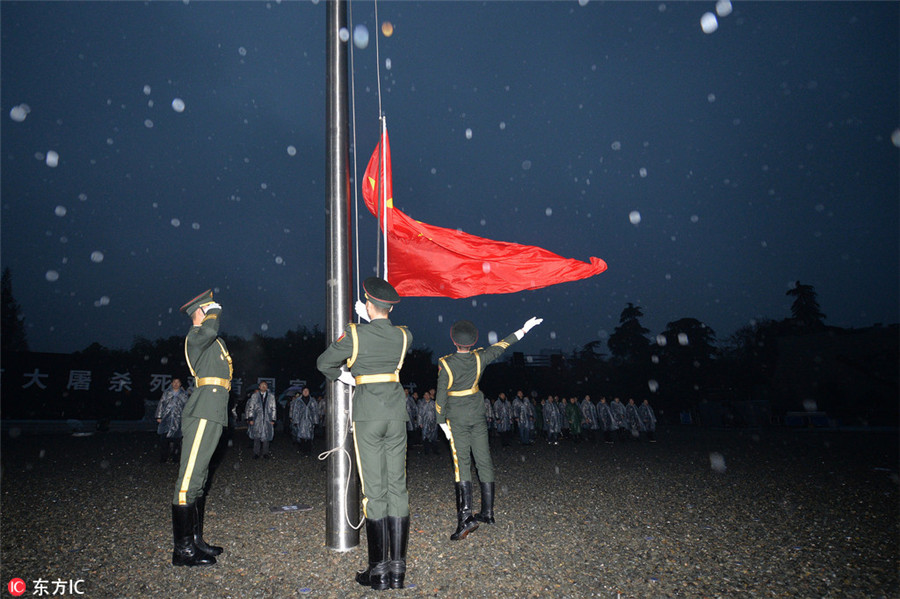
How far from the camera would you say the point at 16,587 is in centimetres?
377

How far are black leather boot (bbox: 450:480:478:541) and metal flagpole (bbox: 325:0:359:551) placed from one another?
3.54 ft

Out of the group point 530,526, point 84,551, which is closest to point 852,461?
point 530,526

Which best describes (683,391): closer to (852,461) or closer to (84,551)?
(852,461)

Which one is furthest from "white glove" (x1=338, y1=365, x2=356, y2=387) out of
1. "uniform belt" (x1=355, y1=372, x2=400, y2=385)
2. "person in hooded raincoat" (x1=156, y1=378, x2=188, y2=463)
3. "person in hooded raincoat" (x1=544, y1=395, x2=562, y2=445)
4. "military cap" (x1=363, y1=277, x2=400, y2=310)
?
"person in hooded raincoat" (x1=544, y1=395, x2=562, y2=445)

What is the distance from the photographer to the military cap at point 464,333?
6.20 metres

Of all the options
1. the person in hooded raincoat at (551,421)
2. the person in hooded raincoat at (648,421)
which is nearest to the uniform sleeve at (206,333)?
the person in hooded raincoat at (551,421)

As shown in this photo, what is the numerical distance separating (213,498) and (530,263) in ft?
18.4

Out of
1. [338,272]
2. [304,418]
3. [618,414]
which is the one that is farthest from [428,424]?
[338,272]

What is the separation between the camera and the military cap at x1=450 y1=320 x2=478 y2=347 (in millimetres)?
6195

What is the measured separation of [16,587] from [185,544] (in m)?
1.11

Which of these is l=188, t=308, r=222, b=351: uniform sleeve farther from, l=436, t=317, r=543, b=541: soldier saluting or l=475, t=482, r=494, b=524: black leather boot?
l=475, t=482, r=494, b=524: black leather boot

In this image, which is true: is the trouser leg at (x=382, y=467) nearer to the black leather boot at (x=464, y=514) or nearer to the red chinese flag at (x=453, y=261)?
the black leather boot at (x=464, y=514)

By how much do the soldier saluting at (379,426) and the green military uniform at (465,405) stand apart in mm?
1714

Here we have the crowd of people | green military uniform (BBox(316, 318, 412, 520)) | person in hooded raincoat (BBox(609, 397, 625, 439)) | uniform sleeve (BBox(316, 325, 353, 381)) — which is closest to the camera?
green military uniform (BBox(316, 318, 412, 520))
